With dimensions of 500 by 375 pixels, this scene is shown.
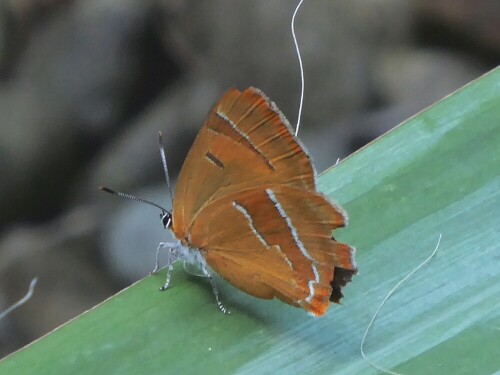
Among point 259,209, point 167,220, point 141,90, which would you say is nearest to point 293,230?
point 259,209

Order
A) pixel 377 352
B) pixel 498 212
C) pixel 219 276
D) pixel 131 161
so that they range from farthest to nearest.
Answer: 1. pixel 131 161
2. pixel 219 276
3. pixel 498 212
4. pixel 377 352

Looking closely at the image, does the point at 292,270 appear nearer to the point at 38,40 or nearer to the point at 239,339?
the point at 239,339

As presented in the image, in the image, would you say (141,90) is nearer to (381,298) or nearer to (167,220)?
(167,220)

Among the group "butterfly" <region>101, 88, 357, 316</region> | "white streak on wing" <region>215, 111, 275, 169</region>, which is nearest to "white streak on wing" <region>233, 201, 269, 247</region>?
"butterfly" <region>101, 88, 357, 316</region>

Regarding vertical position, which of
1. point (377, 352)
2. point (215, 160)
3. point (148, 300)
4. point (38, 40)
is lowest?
point (377, 352)

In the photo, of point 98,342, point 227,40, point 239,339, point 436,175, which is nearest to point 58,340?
point 98,342

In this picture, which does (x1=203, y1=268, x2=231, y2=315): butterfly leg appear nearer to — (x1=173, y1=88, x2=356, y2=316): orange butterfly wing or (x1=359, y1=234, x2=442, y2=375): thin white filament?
(x1=173, y1=88, x2=356, y2=316): orange butterfly wing

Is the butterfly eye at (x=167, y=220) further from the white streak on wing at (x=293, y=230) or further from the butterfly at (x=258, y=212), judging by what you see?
the white streak on wing at (x=293, y=230)
